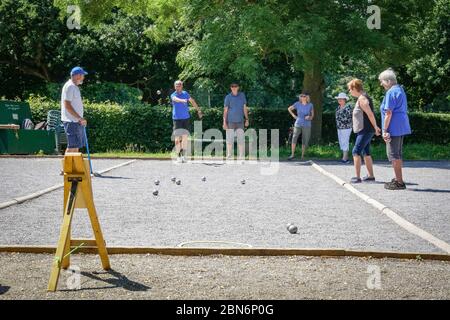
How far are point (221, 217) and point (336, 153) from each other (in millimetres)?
11602

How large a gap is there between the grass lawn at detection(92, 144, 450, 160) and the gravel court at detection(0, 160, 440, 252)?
6.45 metres

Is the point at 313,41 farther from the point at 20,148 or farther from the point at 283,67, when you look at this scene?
the point at 283,67

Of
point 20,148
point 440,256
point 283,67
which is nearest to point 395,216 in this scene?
point 440,256

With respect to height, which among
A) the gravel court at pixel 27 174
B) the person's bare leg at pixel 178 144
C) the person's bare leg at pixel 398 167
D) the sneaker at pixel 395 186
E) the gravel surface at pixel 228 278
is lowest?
the gravel surface at pixel 228 278

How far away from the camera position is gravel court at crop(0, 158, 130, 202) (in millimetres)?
10102

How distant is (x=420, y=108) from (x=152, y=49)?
15963 mm

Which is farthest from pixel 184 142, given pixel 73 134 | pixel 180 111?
pixel 73 134

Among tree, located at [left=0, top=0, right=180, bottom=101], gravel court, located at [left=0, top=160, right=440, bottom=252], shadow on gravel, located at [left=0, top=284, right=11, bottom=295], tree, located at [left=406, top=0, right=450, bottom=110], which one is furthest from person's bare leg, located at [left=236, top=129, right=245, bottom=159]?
tree, located at [left=406, top=0, right=450, bottom=110]

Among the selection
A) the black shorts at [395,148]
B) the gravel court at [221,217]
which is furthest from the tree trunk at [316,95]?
the black shorts at [395,148]

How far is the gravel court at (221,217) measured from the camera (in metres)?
6.22

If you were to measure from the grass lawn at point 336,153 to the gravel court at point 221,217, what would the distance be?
645 centimetres

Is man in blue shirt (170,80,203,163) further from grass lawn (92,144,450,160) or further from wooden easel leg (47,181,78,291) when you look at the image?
wooden easel leg (47,181,78,291)

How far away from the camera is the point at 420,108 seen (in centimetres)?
3666

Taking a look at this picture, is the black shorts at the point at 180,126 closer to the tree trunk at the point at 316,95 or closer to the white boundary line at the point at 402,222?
the white boundary line at the point at 402,222
